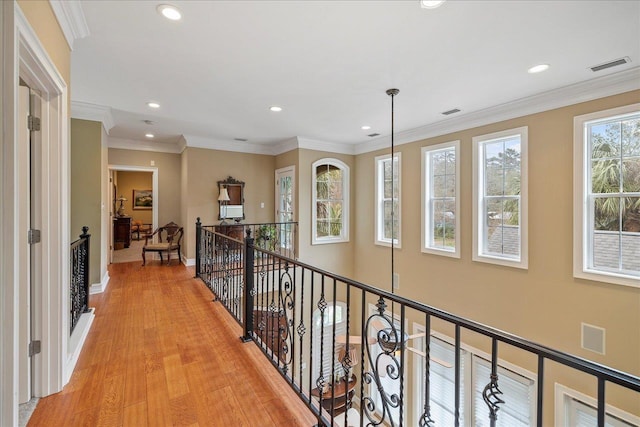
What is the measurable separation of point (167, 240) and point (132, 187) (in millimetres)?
5452

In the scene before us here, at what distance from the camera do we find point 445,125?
4.66 metres

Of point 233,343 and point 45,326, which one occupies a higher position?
point 45,326

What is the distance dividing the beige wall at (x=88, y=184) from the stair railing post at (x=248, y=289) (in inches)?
113

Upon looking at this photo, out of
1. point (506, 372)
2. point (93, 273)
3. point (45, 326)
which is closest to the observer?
point (45, 326)

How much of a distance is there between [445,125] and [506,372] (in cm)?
372

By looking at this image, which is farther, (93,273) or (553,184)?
(93,273)

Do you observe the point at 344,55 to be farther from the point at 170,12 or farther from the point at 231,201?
the point at 231,201

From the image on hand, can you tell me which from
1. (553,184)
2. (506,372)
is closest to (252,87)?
(553,184)

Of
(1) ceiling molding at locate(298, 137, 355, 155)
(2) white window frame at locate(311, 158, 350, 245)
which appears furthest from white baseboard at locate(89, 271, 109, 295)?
(1) ceiling molding at locate(298, 137, 355, 155)

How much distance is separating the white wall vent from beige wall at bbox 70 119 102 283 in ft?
20.7

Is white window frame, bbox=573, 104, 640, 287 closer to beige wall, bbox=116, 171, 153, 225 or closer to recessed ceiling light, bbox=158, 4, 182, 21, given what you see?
recessed ceiling light, bbox=158, 4, 182, 21

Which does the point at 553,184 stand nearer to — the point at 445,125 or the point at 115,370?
the point at 445,125
